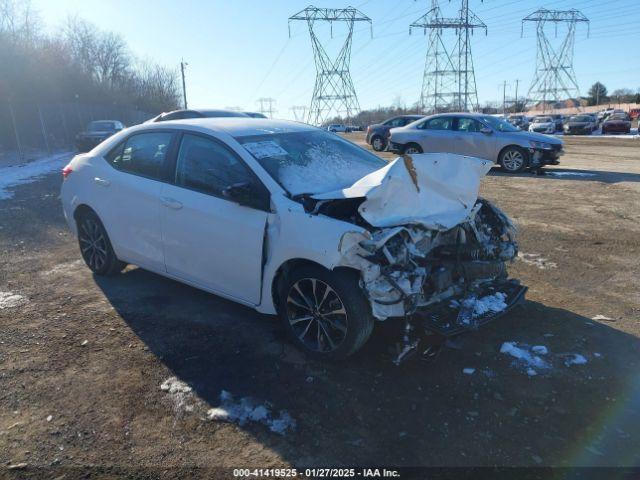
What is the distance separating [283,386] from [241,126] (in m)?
2.42

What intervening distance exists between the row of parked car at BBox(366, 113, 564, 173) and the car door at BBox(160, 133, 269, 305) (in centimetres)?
1148

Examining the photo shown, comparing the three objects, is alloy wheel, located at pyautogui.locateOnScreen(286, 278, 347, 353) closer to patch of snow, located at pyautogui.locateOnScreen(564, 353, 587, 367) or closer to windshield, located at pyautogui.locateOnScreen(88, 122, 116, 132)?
patch of snow, located at pyautogui.locateOnScreen(564, 353, 587, 367)

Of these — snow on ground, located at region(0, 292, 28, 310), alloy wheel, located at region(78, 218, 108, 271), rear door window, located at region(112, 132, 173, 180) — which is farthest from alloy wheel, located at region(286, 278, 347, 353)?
snow on ground, located at region(0, 292, 28, 310)

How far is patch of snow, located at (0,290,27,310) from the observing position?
502 cm

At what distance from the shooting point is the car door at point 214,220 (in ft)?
12.9

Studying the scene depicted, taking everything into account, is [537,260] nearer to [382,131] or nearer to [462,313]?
[462,313]

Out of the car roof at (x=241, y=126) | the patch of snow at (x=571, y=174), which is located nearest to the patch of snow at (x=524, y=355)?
the car roof at (x=241, y=126)

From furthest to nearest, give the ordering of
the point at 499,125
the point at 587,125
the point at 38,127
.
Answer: the point at 587,125 → the point at 38,127 → the point at 499,125

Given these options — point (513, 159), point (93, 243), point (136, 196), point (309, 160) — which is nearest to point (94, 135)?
point (513, 159)

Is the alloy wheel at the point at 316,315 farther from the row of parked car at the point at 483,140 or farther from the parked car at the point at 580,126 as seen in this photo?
the parked car at the point at 580,126

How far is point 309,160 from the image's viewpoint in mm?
4477

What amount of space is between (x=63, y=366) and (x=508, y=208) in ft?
25.4

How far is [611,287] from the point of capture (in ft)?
17.0

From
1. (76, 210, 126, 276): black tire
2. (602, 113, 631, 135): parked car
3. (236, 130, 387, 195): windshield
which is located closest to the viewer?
(236, 130, 387, 195): windshield
